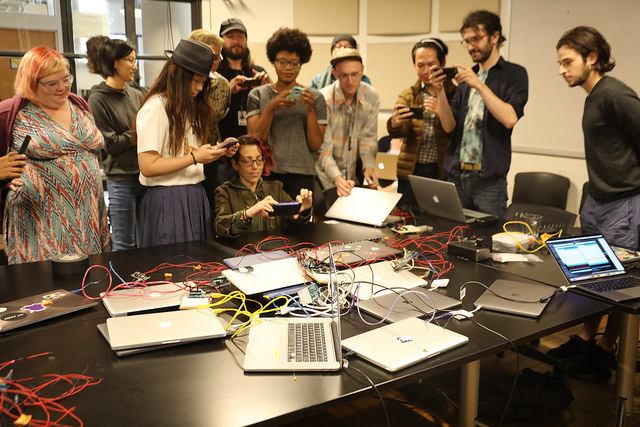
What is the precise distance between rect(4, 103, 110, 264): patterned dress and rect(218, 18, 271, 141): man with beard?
0.96m

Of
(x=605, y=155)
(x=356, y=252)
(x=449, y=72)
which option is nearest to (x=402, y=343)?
(x=356, y=252)

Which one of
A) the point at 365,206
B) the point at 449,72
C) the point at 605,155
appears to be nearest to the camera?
the point at 605,155

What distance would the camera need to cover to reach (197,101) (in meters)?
2.70

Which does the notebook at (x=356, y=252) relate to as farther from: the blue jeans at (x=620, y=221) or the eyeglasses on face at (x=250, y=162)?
the blue jeans at (x=620, y=221)

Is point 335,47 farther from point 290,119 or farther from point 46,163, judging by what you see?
point 46,163

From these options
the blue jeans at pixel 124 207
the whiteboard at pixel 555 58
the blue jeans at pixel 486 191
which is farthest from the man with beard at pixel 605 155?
the blue jeans at pixel 124 207

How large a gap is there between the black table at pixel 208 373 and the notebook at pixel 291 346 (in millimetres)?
25

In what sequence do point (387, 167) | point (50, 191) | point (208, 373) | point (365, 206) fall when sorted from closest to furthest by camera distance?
point (208, 373), point (50, 191), point (365, 206), point (387, 167)

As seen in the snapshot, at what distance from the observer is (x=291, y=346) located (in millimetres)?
1478

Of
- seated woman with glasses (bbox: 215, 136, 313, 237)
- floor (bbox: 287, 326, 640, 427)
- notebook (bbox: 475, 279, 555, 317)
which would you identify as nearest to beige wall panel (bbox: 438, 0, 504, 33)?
seated woman with glasses (bbox: 215, 136, 313, 237)

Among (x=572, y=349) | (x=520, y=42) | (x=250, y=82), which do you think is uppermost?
(x=520, y=42)

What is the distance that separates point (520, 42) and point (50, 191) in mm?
3934

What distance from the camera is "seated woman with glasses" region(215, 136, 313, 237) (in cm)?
265

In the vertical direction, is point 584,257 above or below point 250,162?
below
